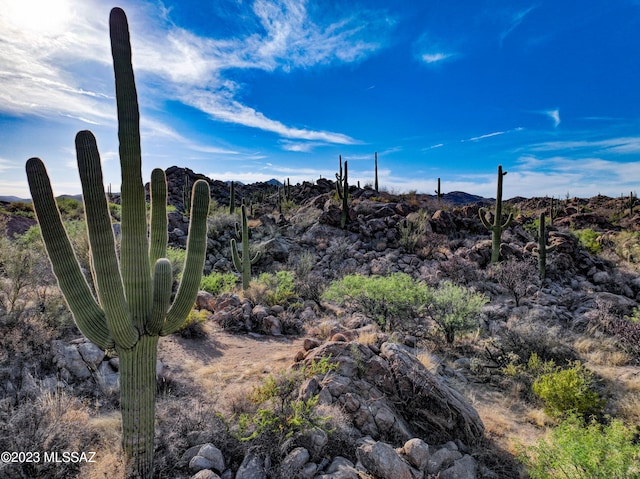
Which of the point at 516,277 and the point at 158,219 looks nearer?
the point at 158,219

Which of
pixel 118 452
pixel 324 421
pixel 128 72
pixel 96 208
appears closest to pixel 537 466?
pixel 324 421

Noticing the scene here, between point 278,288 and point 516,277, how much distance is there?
8.43m

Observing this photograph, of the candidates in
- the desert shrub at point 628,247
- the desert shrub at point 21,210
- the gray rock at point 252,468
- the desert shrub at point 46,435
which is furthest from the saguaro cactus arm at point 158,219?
the desert shrub at point 21,210

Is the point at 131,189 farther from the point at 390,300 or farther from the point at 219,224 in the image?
the point at 219,224

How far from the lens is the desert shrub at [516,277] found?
11.3 m

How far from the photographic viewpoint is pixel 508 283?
11797 millimetres

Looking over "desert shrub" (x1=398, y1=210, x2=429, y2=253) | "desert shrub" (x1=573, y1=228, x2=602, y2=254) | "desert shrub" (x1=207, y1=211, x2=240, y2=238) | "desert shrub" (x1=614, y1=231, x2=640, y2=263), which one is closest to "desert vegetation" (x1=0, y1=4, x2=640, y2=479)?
"desert shrub" (x1=614, y1=231, x2=640, y2=263)

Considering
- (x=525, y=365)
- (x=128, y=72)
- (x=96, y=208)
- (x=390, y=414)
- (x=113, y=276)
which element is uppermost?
A: (x=128, y=72)

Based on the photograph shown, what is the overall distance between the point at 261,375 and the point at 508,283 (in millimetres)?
9961

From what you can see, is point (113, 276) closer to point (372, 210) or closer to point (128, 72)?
point (128, 72)

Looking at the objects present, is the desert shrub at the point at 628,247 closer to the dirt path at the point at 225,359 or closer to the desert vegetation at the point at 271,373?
the desert vegetation at the point at 271,373

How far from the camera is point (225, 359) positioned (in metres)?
6.87

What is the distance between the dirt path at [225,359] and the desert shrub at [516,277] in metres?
7.93

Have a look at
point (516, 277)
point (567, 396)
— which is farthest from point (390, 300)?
point (516, 277)
